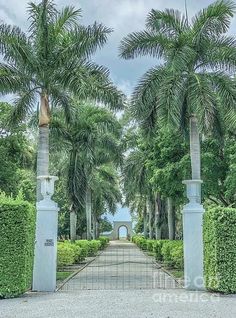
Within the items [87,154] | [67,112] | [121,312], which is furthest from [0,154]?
[121,312]

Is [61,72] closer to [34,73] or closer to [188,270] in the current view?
[34,73]

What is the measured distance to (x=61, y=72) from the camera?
16.4 m

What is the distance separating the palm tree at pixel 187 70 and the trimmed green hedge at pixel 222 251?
446 cm

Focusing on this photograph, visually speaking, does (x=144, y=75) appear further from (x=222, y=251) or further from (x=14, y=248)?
(x=14, y=248)

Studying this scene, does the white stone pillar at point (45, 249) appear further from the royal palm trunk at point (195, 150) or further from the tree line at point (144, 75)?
the royal palm trunk at point (195, 150)

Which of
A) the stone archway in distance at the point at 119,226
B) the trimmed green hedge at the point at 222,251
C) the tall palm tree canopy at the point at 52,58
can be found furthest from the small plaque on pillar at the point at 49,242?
the stone archway in distance at the point at 119,226

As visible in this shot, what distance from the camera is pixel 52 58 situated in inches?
644

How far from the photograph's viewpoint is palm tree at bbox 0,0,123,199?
16.0m

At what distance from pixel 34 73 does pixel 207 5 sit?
22.3 feet

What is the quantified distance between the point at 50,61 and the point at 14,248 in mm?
8239

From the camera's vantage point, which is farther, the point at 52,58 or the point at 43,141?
the point at 52,58

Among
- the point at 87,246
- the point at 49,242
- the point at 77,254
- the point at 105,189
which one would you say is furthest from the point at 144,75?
the point at 105,189

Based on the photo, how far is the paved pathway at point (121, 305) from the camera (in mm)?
8217

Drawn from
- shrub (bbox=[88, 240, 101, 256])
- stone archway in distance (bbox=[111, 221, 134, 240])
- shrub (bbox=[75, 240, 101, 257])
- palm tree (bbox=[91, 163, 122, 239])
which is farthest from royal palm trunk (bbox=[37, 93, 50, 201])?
stone archway in distance (bbox=[111, 221, 134, 240])
